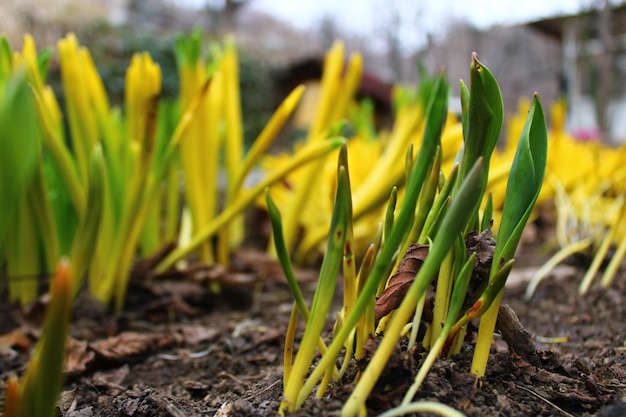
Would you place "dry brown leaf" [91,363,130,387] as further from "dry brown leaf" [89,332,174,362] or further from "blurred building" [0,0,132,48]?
"blurred building" [0,0,132,48]

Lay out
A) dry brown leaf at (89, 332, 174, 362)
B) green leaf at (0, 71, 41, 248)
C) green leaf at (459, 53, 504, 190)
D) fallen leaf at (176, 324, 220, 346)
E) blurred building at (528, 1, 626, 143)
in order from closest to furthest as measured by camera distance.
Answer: green leaf at (0, 71, 41, 248)
green leaf at (459, 53, 504, 190)
dry brown leaf at (89, 332, 174, 362)
fallen leaf at (176, 324, 220, 346)
blurred building at (528, 1, 626, 143)

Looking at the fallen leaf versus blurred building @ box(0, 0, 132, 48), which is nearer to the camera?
the fallen leaf

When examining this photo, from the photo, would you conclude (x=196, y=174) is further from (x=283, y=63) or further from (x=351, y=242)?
(x=283, y=63)

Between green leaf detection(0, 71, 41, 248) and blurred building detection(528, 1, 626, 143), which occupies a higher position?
blurred building detection(528, 1, 626, 143)

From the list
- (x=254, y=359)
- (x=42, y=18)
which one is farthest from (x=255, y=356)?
(x=42, y=18)

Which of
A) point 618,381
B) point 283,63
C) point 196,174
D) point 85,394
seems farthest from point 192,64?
point 283,63

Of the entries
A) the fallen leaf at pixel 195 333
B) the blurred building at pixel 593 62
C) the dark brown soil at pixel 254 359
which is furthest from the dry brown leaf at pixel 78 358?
the blurred building at pixel 593 62

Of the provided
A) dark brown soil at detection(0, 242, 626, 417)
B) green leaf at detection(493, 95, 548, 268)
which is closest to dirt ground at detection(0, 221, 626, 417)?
dark brown soil at detection(0, 242, 626, 417)

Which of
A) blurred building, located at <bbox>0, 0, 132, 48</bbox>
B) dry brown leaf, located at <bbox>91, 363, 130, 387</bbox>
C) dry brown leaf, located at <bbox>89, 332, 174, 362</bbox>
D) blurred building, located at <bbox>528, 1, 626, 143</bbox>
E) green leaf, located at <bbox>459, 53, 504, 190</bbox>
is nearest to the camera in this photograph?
green leaf, located at <bbox>459, 53, 504, 190</bbox>

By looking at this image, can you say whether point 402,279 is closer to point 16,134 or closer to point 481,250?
point 481,250

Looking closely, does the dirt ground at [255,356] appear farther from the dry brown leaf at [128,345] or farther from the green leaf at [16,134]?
the green leaf at [16,134]
